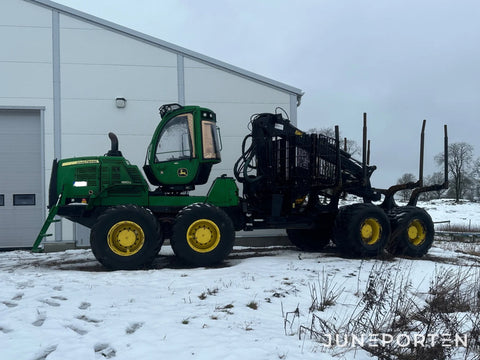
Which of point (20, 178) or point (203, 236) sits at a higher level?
point (20, 178)

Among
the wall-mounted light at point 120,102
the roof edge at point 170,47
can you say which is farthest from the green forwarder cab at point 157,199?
the roof edge at point 170,47

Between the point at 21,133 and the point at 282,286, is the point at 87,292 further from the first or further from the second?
the point at 21,133

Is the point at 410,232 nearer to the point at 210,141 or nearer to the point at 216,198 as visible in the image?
the point at 216,198

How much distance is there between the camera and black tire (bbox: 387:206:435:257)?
9.23 meters

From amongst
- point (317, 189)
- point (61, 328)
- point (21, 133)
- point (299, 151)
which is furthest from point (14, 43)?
point (61, 328)

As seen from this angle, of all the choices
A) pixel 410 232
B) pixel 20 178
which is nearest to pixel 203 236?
pixel 410 232

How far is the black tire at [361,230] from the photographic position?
8680 mm

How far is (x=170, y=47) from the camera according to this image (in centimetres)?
1166

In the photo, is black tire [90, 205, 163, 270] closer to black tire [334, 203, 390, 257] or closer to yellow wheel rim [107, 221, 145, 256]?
yellow wheel rim [107, 221, 145, 256]

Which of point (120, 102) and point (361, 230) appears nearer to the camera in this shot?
point (361, 230)

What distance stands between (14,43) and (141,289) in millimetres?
8811

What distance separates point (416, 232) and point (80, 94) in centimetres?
940

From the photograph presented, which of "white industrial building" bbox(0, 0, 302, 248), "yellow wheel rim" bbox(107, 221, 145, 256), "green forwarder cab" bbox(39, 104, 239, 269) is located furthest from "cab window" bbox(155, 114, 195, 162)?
"white industrial building" bbox(0, 0, 302, 248)

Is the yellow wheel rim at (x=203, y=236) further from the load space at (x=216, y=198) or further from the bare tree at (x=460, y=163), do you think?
the bare tree at (x=460, y=163)
